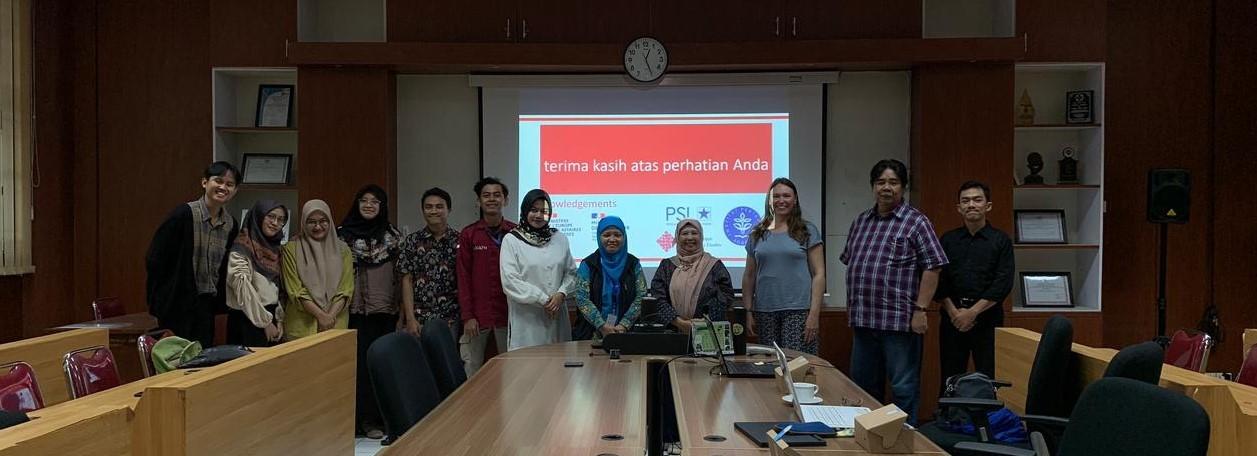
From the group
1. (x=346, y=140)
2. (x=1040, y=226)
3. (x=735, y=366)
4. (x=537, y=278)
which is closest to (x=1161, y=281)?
(x=1040, y=226)

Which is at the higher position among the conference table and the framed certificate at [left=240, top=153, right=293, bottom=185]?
the framed certificate at [left=240, top=153, right=293, bottom=185]

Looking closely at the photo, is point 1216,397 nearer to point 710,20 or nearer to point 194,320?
point 194,320

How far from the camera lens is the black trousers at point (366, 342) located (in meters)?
5.35

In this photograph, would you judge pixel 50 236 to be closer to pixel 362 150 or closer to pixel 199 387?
pixel 362 150

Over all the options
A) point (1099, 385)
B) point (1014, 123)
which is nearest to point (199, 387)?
point (1099, 385)

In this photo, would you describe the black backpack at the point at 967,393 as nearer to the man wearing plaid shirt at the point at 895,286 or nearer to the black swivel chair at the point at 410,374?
the man wearing plaid shirt at the point at 895,286

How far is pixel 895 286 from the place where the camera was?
457cm

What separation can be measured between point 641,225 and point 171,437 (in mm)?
4468

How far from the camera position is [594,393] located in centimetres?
316

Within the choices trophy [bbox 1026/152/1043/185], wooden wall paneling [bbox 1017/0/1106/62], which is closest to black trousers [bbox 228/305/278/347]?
trophy [bbox 1026/152/1043/185]

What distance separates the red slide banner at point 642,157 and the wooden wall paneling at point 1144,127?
A: 2570mm

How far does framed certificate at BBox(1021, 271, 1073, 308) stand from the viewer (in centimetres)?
622

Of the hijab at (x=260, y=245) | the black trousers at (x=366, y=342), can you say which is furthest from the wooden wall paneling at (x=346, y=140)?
the hijab at (x=260, y=245)

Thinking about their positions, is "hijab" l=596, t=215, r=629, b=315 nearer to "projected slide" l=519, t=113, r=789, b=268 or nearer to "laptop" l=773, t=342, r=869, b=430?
"projected slide" l=519, t=113, r=789, b=268
